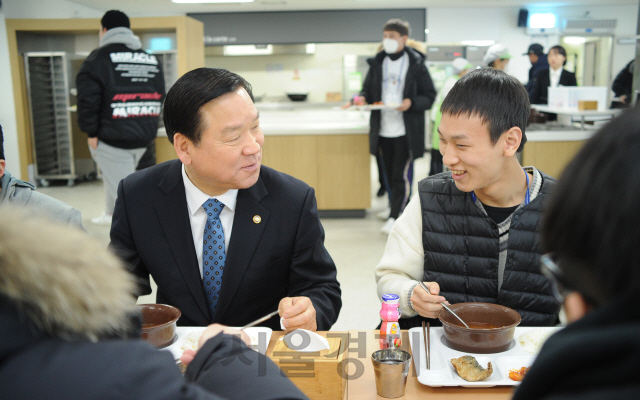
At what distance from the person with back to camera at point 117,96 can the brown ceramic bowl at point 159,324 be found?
3457 millimetres

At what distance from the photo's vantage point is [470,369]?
1.16 metres

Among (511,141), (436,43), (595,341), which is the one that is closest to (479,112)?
(511,141)

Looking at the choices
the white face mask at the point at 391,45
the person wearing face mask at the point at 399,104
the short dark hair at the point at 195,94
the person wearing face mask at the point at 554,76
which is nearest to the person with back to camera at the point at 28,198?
the short dark hair at the point at 195,94

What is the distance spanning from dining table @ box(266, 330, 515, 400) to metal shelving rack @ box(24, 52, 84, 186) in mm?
6952

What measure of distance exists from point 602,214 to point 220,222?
1.29 metres

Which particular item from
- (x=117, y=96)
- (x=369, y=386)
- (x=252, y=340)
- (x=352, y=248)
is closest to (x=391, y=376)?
(x=369, y=386)

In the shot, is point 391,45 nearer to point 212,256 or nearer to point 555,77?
point 555,77

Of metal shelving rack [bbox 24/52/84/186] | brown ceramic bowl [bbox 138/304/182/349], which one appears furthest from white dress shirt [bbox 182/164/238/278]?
metal shelving rack [bbox 24/52/84/186]

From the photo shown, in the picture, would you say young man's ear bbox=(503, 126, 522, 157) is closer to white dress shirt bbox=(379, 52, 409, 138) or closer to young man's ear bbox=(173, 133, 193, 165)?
young man's ear bbox=(173, 133, 193, 165)

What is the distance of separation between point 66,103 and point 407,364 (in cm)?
722

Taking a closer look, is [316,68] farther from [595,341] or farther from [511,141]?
[595,341]

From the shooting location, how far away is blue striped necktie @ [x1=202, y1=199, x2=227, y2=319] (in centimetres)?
163

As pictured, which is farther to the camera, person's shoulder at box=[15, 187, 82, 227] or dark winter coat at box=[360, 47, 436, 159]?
dark winter coat at box=[360, 47, 436, 159]

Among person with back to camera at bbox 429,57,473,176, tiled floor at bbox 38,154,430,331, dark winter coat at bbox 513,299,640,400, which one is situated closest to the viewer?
dark winter coat at bbox 513,299,640,400
